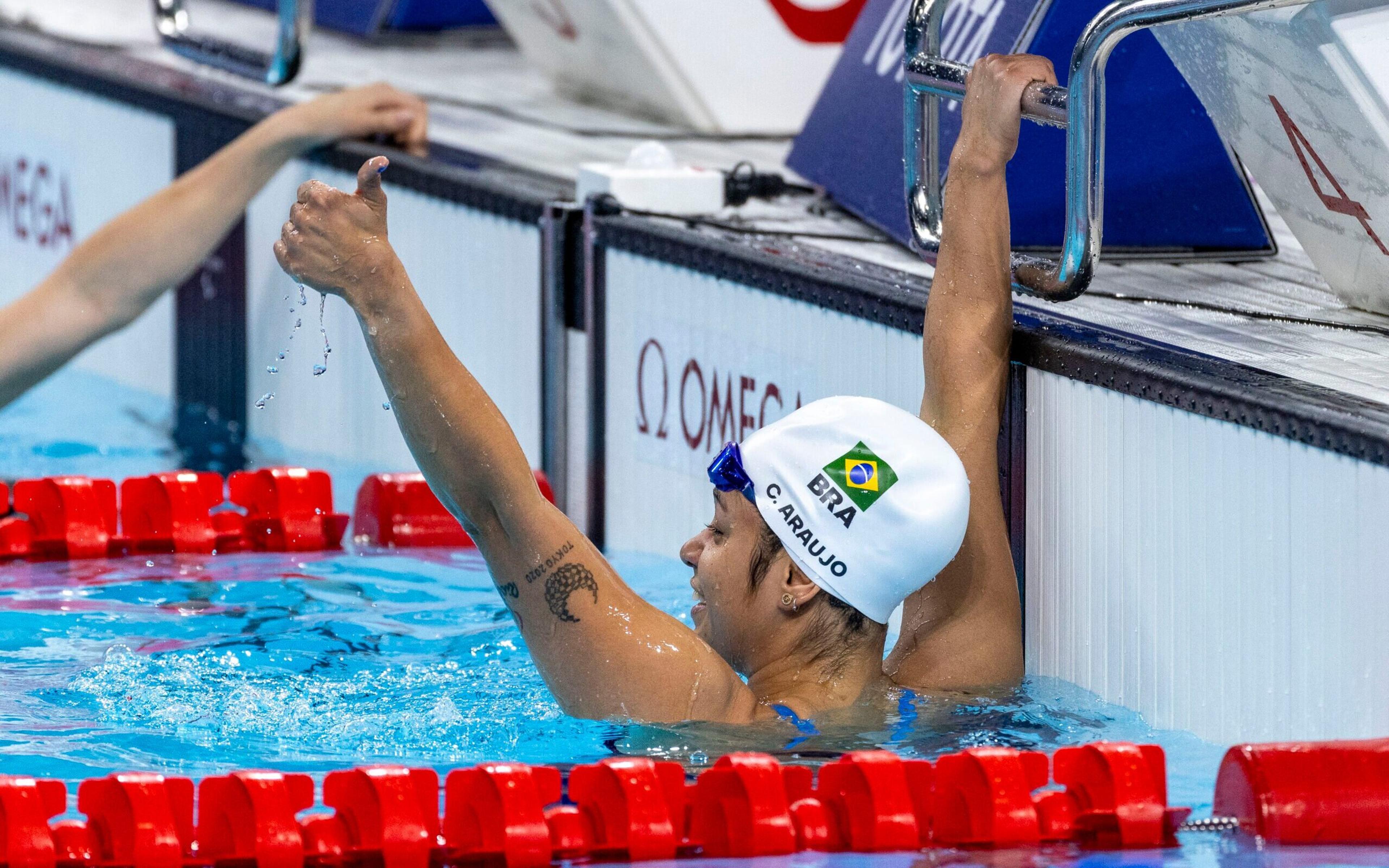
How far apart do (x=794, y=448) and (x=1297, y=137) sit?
0.98 metres

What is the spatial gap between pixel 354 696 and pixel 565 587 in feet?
2.35

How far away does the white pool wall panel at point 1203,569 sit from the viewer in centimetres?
260

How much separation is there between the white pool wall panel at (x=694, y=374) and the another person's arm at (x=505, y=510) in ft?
3.09

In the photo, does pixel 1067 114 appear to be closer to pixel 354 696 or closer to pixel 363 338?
pixel 354 696

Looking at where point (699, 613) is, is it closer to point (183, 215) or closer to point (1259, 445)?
point (1259, 445)

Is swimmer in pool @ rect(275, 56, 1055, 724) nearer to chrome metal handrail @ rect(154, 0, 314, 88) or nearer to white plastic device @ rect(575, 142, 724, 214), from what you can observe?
white plastic device @ rect(575, 142, 724, 214)

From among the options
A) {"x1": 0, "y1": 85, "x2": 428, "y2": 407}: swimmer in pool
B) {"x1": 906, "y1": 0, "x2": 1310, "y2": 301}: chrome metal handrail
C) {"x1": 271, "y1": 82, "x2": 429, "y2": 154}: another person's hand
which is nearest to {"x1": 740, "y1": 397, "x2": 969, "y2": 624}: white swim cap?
{"x1": 906, "y1": 0, "x2": 1310, "y2": 301}: chrome metal handrail

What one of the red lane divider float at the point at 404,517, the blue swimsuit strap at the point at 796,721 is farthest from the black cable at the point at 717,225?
the blue swimsuit strap at the point at 796,721

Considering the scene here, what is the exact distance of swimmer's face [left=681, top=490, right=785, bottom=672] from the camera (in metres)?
2.72

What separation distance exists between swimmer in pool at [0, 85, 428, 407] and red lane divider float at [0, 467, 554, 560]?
36 centimetres

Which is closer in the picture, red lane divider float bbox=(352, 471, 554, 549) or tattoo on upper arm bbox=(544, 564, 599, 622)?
tattoo on upper arm bbox=(544, 564, 599, 622)

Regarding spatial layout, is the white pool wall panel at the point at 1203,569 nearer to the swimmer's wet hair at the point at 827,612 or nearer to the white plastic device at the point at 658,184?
the swimmer's wet hair at the point at 827,612

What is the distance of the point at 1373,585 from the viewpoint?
255 centimetres

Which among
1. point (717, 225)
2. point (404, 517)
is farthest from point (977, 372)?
point (404, 517)
